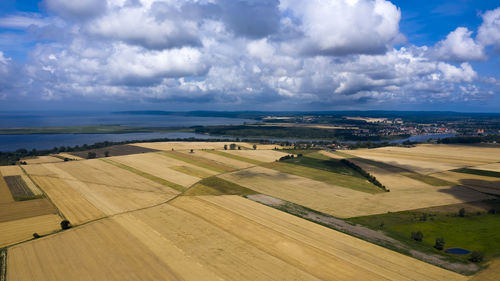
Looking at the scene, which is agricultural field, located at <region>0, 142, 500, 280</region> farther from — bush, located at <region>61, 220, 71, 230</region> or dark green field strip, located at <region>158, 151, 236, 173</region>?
dark green field strip, located at <region>158, 151, 236, 173</region>

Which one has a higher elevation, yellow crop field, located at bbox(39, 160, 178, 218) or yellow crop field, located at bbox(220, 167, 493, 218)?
yellow crop field, located at bbox(39, 160, 178, 218)

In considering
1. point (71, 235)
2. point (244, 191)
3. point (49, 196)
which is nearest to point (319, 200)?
point (244, 191)

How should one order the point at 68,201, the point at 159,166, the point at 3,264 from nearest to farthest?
the point at 3,264 → the point at 68,201 → the point at 159,166

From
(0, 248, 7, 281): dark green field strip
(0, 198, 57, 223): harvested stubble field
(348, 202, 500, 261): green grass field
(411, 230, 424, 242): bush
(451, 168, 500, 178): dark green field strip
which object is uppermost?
(451, 168, 500, 178): dark green field strip

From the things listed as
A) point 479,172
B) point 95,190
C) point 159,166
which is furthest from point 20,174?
point 479,172

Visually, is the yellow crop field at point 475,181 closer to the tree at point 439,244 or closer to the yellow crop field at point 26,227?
the tree at point 439,244

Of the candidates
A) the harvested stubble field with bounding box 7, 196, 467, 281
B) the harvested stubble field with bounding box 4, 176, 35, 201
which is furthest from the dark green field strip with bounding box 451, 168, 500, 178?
the harvested stubble field with bounding box 4, 176, 35, 201

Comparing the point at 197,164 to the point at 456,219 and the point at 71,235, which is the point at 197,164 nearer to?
the point at 71,235

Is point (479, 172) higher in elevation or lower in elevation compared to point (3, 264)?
higher

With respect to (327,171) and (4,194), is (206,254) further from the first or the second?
(327,171)
